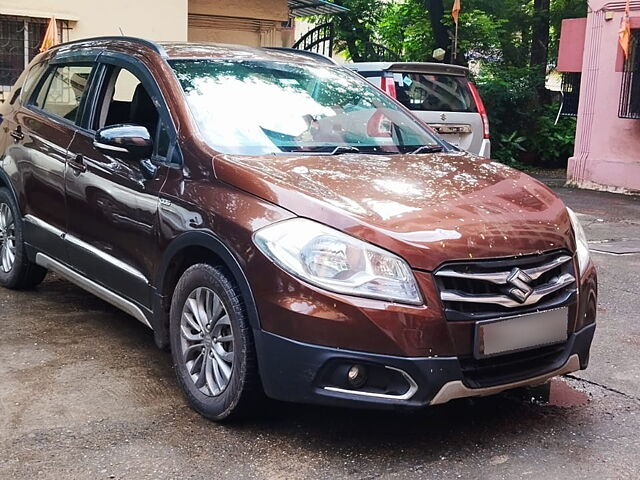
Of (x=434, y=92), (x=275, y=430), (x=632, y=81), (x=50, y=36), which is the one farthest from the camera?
(x=632, y=81)

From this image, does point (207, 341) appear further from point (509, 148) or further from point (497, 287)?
point (509, 148)

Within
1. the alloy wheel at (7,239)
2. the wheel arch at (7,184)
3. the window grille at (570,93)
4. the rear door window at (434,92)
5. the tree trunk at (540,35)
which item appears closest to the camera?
the wheel arch at (7,184)

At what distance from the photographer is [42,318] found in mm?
5262

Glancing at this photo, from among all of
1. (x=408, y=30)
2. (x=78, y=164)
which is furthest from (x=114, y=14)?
(x=408, y=30)

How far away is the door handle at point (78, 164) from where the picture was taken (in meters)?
4.68

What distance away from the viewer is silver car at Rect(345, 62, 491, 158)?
377 inches

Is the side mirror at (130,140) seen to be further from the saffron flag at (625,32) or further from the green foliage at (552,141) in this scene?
the green foliage at (552,141)

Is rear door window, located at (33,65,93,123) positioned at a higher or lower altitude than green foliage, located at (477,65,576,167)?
higher

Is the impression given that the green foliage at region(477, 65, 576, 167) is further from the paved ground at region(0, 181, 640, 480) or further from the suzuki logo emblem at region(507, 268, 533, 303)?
the suzuki logo emblem at region(507, 268, 533, 303)

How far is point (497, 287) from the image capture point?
325cm

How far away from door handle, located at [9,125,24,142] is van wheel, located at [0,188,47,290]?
1.29ft

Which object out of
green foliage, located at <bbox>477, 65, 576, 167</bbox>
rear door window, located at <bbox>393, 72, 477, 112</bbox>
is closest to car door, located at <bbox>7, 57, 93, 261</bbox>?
rear door window, located at <bbox>393, 72, 477, 112</bbox>

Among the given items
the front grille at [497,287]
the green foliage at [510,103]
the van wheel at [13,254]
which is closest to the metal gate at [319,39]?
the green foliage at [510,103]

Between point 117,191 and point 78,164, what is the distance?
1.82 ft
